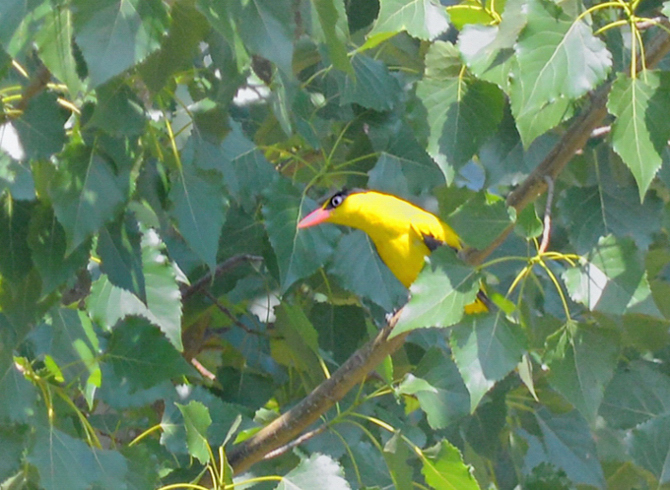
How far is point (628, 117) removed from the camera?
103 centimetres

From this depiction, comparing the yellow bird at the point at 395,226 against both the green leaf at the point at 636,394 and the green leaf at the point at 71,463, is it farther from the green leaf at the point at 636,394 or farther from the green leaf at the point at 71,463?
the green leaf at the point at 71,463

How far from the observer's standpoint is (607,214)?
1440 mm

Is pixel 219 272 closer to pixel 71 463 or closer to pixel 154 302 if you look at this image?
pixel 154 302

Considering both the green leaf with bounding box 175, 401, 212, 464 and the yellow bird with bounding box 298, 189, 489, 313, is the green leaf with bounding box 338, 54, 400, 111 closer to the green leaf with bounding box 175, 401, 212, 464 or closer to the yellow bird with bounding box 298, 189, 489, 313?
the yellow bird with bounding box 298, 189, 489, 313

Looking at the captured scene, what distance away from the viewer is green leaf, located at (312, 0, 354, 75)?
939 millimetres

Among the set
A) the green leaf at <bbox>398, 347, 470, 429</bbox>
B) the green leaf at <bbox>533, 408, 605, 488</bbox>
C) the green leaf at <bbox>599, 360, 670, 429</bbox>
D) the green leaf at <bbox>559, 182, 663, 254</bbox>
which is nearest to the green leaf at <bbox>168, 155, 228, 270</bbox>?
the green leaf at <bbox>398, 347, 470, 429</bbox>

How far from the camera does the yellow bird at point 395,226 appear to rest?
1955 millimetres

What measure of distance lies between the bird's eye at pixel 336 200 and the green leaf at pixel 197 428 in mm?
836

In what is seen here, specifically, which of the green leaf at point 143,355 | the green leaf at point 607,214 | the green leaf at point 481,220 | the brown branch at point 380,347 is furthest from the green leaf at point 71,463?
the green leaf at point 607,214

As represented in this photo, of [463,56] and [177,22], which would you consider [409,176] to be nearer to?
[463,56]

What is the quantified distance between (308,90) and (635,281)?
0.88 metres

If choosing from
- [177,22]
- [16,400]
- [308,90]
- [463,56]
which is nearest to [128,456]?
[16,400]

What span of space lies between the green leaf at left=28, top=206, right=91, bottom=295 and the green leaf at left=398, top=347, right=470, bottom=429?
530 millimetres

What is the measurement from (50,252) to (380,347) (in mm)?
490
